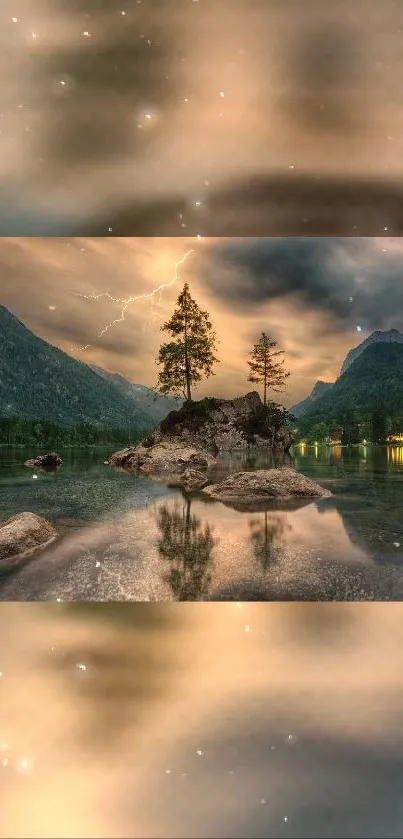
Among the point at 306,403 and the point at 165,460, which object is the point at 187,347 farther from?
the point at 306,403

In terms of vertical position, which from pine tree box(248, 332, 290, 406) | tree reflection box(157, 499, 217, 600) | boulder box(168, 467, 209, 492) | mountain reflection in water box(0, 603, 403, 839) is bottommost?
mountain reflection in water box(0, 603, 403, 839)

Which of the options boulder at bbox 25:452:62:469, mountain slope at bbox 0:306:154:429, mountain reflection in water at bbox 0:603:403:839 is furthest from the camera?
mountain slope at bbox 0:306:154:429

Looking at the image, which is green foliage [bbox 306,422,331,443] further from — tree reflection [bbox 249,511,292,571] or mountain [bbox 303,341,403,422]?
tree reflection [bbox 249,511,292,571]

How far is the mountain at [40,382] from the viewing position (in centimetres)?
4150

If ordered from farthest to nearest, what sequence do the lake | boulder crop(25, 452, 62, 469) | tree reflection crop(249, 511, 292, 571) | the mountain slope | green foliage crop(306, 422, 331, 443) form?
the mountain slope < green foliage crop(306, 422, 331, 443) < boulder crop(25, 452, 62, 469) < tree reflection crop(249, 511, 292, 571) < the lake

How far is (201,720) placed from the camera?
60.5 inches

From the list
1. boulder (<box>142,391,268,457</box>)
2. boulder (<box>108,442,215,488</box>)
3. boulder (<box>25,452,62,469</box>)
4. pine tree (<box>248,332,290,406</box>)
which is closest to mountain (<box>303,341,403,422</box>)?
boulder (<box>142,391,268,457</box>)

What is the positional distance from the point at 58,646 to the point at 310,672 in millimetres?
1017

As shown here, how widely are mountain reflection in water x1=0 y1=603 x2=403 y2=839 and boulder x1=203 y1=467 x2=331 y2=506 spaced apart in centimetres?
314

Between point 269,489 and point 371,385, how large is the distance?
25.0m

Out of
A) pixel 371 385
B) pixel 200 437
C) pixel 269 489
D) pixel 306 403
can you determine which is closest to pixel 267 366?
pixel 200 437

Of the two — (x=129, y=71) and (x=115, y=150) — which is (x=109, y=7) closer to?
(x=129, y=71)

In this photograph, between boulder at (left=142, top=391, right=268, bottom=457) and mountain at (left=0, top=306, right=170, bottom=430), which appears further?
mountain at (left=0, top=306, right=170, bottom=430)

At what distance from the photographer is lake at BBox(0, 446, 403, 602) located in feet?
8.28
